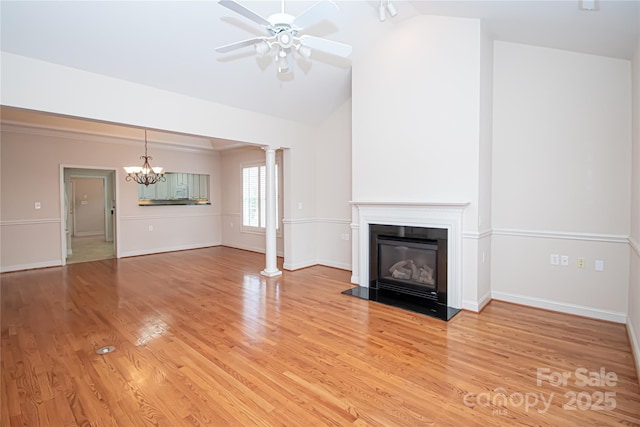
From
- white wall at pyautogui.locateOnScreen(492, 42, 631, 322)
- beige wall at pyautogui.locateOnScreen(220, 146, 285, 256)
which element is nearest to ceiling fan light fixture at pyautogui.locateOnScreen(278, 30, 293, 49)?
white wall at pyautogui.locateOnScreen(492, 42, 631, 322)

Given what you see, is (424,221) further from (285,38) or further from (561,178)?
(285,38)

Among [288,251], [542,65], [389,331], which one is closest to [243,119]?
[288,251]

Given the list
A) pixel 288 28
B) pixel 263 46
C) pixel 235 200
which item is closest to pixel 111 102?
pixel 263 46

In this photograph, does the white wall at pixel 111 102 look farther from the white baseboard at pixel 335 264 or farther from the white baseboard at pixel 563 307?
the white baseboard at pixel 563 307

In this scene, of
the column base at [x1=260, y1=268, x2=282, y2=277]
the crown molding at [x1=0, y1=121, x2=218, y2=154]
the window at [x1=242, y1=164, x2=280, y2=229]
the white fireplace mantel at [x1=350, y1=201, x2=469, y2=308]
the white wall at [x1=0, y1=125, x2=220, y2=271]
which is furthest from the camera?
the window at [x1=242, y1=164, x2=280, y2=229]

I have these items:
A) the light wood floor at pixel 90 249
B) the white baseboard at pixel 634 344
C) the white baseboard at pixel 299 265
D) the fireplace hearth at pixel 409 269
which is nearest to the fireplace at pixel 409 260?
the fireplace hearth at pixel 409 269

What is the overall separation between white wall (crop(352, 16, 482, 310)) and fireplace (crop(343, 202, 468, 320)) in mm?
136

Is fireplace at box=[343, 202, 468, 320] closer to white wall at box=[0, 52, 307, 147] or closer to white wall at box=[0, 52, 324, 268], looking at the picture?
white wall at box=[0, 52, 324, 268]

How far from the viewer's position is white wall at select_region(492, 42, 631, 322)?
345 cm

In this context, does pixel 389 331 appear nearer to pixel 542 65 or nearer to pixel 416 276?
pixel 416 276

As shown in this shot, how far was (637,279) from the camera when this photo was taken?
8.93 feet

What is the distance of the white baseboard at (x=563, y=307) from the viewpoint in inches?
138

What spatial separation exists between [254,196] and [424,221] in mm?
5048

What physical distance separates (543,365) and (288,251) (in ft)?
14.0
